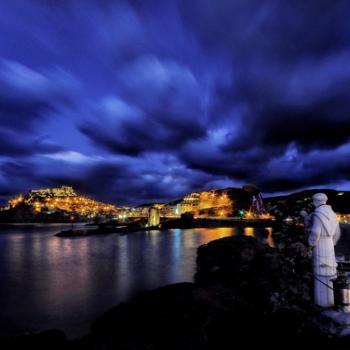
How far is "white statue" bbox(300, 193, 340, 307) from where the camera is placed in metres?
8.46

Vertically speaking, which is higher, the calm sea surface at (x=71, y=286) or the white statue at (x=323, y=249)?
the white statue at (x=323, y=249)

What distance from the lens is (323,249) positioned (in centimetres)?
858

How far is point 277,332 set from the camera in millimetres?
8133

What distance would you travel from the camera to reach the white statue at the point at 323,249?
27.8ft

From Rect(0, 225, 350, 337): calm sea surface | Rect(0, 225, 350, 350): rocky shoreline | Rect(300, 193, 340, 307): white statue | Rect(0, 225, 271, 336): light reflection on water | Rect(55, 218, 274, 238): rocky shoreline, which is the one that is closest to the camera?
Rect(0, 225, 350, 350): rocky shoreline

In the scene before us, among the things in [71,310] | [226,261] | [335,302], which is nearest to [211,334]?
[335,302]

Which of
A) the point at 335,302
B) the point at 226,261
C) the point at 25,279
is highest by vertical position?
the point at 335,302

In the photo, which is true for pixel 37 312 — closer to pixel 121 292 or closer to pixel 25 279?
pixel 121 292

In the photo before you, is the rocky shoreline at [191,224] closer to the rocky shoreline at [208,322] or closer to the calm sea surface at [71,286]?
the calm sea surface at [71,286]

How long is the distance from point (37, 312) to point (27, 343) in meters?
12.0

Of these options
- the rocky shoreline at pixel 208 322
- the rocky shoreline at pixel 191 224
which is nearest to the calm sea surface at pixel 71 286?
the rocky shoreline at pixel 208 322

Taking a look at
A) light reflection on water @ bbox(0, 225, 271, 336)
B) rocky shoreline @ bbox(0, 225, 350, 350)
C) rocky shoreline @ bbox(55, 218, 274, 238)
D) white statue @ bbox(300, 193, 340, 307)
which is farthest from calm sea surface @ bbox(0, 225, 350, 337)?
rocky shoreline @ bbox(55, 218, 274, 238)

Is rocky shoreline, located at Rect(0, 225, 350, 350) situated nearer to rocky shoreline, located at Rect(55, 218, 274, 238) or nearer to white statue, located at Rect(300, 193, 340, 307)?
white statue, located at Rect(300, 193, 340, 307)

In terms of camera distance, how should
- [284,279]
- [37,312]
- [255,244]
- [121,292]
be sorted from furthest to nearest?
[255,244] < [121,292] < [37,312] < [284,279]
